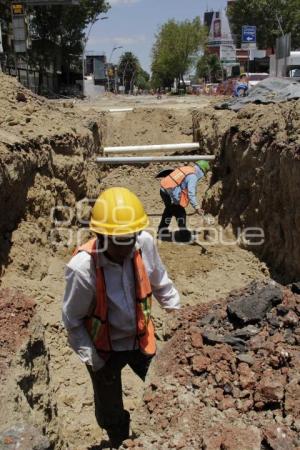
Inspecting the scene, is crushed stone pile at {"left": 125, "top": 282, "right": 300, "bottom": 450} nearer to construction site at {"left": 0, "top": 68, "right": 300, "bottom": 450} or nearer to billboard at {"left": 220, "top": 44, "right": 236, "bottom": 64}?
construction site at {"left": 0, "top": 68, "right": 300, "bottom": 450}

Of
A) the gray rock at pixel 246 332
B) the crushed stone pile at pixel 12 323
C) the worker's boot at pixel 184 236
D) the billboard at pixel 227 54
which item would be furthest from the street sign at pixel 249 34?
the crushed stone pile at pixel 12 323

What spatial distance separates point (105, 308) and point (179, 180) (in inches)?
213

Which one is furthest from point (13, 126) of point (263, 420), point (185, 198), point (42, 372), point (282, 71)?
point (282, 71)

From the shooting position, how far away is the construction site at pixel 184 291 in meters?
3.24

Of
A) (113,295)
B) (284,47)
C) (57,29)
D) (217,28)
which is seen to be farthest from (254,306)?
(217,28)

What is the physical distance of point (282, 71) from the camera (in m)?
26.1

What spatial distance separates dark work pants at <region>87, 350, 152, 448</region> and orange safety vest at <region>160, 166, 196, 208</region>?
16.7 feet

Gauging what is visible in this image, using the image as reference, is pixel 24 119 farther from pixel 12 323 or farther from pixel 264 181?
pixel 12 323

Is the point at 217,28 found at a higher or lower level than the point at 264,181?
higher

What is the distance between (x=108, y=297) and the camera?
3045 mm

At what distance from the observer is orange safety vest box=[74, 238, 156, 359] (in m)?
2.97

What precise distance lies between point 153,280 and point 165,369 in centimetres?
103

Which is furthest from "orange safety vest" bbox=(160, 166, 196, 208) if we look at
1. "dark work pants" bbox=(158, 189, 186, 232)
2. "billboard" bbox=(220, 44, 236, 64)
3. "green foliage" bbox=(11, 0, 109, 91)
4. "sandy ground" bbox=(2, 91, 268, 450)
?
"billboard" bbox=(220, 44, 236, 64)

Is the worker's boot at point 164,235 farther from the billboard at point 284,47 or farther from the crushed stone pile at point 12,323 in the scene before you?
the billboard at point 284,47
